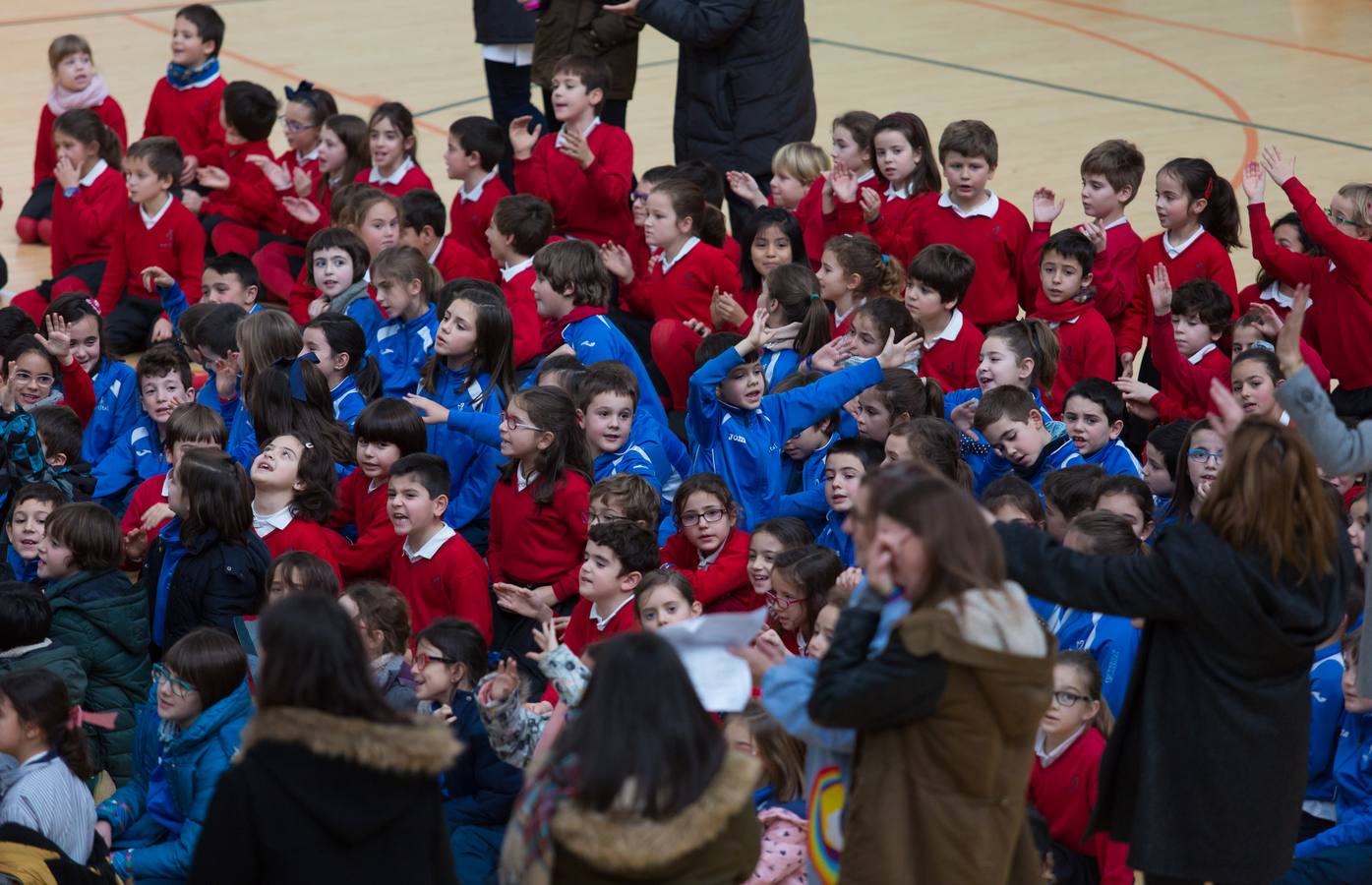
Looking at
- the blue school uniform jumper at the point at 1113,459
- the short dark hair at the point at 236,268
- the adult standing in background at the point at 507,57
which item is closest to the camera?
the blue school uniform jumper at the point at 1113,459

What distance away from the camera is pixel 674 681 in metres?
2.43

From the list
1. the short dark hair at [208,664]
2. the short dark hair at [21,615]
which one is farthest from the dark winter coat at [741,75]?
the short dark hair at [208,664]

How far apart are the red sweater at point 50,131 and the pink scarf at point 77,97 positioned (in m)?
0.04

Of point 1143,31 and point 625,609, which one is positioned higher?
point 1143,31

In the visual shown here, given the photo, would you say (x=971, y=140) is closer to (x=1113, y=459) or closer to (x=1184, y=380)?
(x=1184, y=380)

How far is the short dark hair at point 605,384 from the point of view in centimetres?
522

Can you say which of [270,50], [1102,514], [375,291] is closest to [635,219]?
[375,291]

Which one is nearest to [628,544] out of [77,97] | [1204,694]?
[1204,694]

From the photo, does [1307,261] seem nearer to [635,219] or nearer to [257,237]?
[635,219]

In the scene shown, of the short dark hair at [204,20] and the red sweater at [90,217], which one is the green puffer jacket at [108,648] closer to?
the red sweater at [90,217]

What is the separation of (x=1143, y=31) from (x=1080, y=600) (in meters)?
10.6

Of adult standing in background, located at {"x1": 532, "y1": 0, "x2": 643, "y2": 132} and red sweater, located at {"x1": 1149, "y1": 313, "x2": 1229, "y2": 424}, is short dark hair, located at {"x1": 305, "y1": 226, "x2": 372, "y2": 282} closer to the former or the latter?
adult standing in background, located at {"x1": 532, "y1": 0, "x2": 643, "y2": 132}

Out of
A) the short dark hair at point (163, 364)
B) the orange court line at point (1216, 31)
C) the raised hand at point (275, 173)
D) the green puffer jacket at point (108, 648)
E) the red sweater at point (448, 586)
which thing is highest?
the orange court line at point (1216, 31)

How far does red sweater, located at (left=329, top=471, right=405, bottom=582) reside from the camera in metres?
5.20
